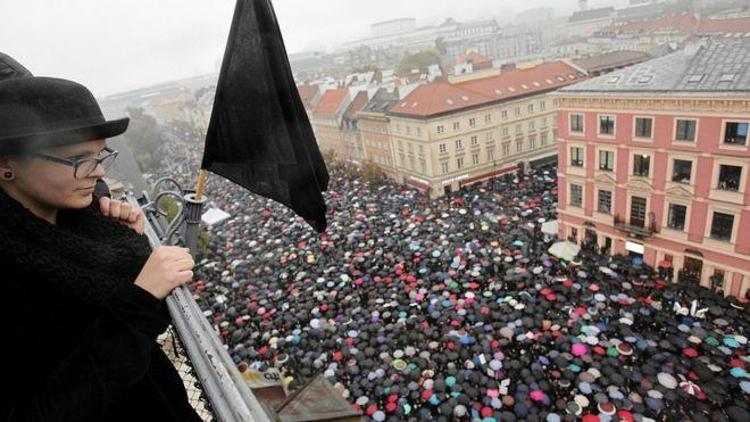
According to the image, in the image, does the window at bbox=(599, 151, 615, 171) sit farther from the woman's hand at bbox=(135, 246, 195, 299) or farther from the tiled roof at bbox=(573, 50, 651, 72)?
the tiled roof at bbox=(573, 50, 651, 72)

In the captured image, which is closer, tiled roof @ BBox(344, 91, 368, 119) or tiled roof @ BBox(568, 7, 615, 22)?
tiled roof @ BBox(344, 91, 368, 119)

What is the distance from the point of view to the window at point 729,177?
62.2ft

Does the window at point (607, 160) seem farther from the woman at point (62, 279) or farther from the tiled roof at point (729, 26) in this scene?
the tiled roof at point (729, 26)

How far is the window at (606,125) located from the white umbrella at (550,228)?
6.84m

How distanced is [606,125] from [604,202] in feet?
14.7

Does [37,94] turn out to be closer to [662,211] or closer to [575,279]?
[575,279]

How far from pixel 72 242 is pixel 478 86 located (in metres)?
43.0

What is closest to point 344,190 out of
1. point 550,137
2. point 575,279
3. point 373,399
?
point 550,137

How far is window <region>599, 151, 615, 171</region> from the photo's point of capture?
2373 cm

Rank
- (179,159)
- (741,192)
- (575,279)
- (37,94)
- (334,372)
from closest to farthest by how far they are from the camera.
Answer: (37,94) < (334,372) < (741,192) < (575,279) < (179,159)

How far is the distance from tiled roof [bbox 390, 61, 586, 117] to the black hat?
36962 mm

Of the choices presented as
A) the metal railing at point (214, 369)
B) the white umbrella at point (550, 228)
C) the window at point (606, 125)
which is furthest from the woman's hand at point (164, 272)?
the white umbrella at point (550, 228)

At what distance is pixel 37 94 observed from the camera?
1.99m

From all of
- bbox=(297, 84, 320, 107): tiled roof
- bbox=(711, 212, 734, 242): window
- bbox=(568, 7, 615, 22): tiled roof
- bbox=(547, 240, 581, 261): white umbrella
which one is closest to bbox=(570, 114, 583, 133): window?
bbox=(547, 240, 581, 261): white umbrella
